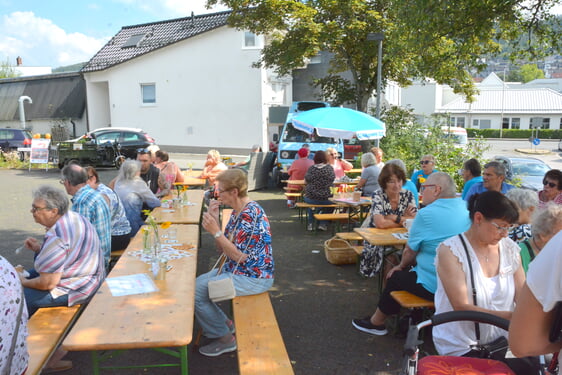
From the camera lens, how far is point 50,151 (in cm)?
1936

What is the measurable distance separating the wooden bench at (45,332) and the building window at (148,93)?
23.6 m

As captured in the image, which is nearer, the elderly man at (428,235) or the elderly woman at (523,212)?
the elderly man at (428,235)

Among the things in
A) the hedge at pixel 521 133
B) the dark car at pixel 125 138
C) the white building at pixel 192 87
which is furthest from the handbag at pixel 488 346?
the hedge at pixel 521 133

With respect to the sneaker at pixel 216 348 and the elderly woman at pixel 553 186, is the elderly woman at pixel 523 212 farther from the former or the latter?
the sneaker at pixel 216 348

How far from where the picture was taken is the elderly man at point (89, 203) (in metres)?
4.38

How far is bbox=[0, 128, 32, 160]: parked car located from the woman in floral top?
830 inches

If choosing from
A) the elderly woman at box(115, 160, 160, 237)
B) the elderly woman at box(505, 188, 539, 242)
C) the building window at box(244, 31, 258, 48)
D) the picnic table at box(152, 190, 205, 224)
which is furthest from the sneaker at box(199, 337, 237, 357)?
the building window at box(244, 31, 258, 48)

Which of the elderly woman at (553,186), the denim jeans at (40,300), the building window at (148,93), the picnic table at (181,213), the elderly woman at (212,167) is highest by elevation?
the building window at (148,93)

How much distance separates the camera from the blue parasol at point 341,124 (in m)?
9.53

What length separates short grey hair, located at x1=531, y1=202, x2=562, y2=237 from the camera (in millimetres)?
2967

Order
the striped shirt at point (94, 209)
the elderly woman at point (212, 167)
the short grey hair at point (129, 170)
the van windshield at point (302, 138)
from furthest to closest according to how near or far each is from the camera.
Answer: the van windshield at point (302, 138) → the elderly woman at point (212, 167) → the short grey hair at point (129, 170) → the striped shirt at point (94, 209)

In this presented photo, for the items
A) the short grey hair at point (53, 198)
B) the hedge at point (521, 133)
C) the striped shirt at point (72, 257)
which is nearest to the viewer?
the striped shirt at point (72, 257)

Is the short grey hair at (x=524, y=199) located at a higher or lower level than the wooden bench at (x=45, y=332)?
higher

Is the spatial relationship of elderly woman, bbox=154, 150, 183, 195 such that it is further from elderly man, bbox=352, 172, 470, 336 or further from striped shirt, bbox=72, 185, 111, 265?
elderly man, bbox=352, 172, 470, 336
